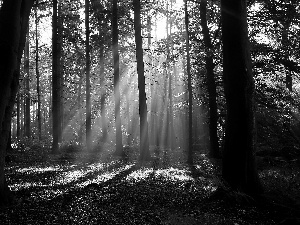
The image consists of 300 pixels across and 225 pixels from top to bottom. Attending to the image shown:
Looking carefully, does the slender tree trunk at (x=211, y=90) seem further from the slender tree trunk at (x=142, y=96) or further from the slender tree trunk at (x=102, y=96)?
the slender tree trunk at (x=102, y=96)

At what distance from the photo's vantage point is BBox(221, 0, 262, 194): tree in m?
7.66

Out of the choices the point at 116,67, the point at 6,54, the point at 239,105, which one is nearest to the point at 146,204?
the point at 239,105

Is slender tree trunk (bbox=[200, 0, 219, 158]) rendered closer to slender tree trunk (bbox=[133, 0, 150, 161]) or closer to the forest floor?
slender tree trunk (bbox=[133, 0, 150, 161])

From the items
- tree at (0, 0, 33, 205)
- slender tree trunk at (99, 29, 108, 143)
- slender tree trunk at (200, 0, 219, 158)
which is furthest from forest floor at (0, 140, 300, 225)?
slender tree trunk at (99, 29, 108, 143)

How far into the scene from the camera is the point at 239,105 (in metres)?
7.70

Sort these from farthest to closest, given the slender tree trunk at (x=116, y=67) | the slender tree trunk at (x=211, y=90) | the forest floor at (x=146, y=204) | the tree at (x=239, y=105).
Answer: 1. the slender tree trunk at (x=116, y=67)
2. the slender tree trunk at (x=211, y=90)
3. the tree at (x=239, y=105)
4. the forest floor at (x=146, y=204)

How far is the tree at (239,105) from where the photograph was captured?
25.1 feet

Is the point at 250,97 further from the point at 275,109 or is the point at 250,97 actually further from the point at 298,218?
the point at 275,109

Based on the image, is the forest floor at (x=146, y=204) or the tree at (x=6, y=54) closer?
the forest floor at (x=146, y=204)

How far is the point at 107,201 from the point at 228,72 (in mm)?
4428

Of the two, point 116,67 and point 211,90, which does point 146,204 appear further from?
point 116,67

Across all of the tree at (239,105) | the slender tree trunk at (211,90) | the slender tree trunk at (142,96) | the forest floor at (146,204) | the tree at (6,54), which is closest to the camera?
the forest floor at (146,204)

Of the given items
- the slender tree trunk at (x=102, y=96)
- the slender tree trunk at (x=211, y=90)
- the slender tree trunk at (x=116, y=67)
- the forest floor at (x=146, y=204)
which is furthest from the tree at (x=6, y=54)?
the slender tree trunk at (x=102, y=96)

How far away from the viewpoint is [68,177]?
10.8 metres
